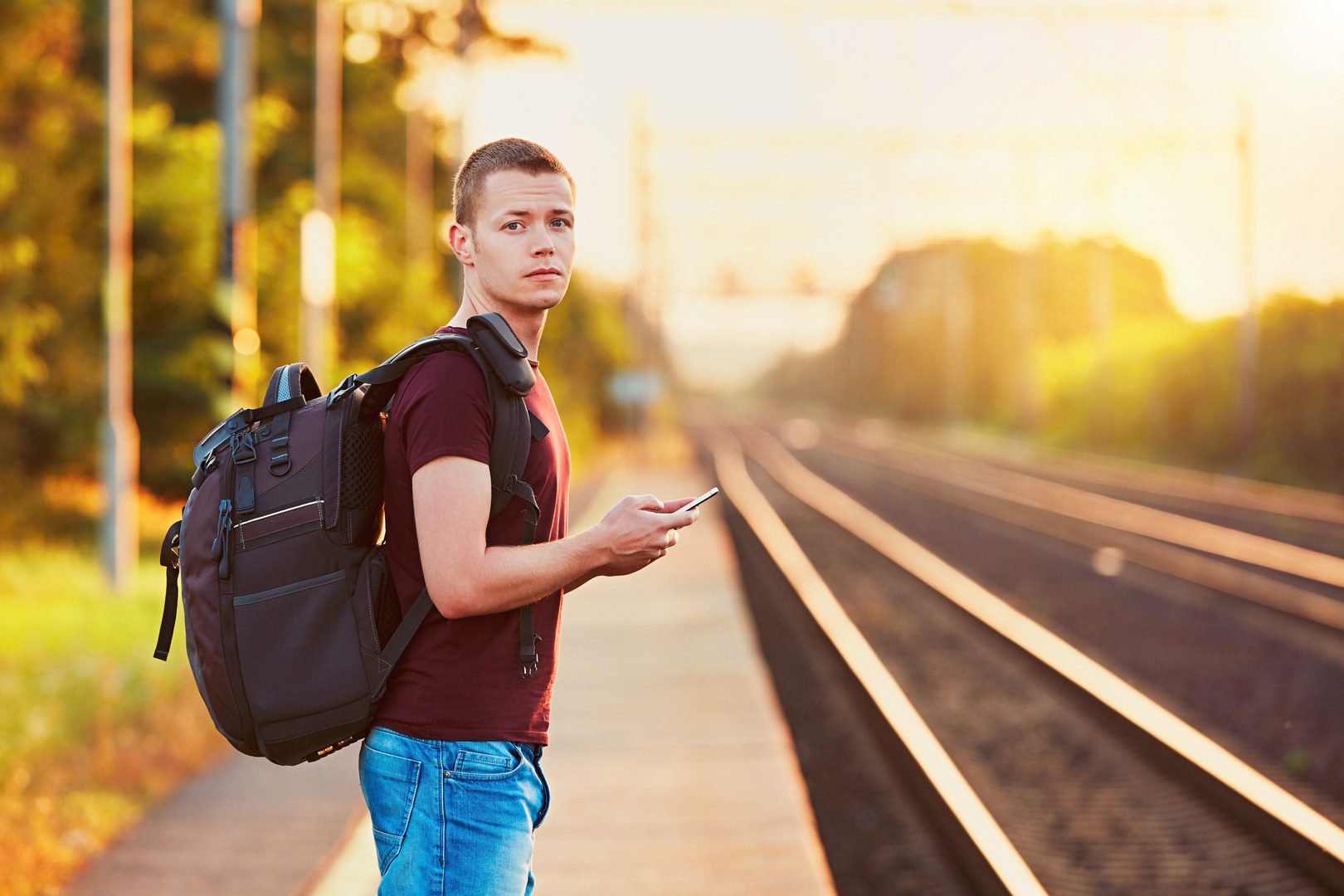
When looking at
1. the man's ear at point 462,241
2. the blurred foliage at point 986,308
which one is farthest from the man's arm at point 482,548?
the blurred foliage at point 986,308

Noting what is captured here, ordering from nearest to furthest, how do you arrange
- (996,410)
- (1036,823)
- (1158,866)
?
(1158,866) → (1036,823) → (996,410)

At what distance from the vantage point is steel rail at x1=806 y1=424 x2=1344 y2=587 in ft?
47.3

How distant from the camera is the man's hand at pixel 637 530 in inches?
81.7

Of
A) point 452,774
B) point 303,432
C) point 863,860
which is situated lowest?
point 863,860

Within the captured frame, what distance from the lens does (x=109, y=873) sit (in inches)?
203

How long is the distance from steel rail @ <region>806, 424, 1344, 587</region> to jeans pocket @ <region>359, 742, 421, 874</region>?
40.7 ft

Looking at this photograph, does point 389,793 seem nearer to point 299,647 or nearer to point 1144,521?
point 299,647

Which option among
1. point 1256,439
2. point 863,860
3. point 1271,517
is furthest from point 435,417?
point 1256,439

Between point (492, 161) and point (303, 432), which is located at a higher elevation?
point (492, 161)

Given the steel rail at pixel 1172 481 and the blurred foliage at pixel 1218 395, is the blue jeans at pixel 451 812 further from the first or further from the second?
the blurred foliage at pixel 1218 395

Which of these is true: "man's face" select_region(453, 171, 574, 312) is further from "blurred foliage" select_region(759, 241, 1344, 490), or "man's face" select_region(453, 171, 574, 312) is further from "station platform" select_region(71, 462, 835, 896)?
"blurred foliage" select_region(759, 241, 1344, 490)

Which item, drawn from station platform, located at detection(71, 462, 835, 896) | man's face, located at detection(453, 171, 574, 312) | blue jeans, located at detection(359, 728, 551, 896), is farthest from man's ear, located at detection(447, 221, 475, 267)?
station platform, located at detection(71, 462, 835, 896)

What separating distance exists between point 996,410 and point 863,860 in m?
60.3

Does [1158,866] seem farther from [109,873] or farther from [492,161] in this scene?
[492,161]
